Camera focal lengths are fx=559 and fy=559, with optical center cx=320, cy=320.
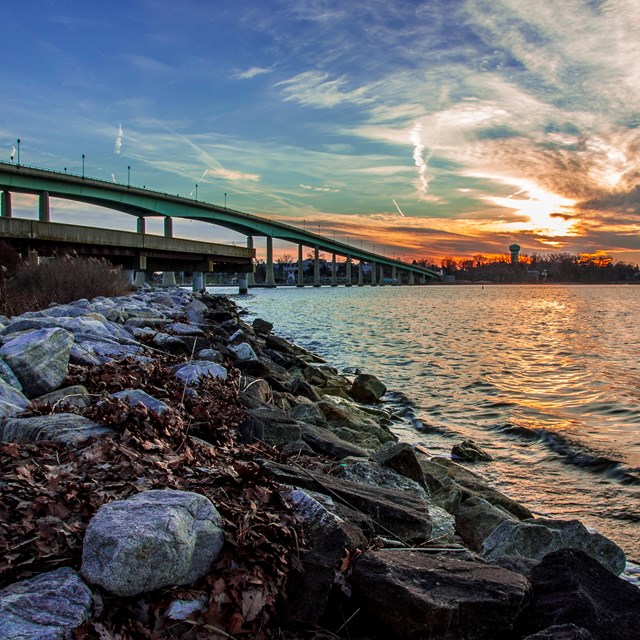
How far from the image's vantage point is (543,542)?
4.29 meters

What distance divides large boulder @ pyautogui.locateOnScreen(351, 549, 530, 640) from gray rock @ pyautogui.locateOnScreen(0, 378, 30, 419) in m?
3.09

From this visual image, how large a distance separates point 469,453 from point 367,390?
13.9 ft

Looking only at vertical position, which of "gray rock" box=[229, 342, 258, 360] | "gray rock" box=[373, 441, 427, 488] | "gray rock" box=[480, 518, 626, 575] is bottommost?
"gray rock" box=[480, 518, 626, 575]

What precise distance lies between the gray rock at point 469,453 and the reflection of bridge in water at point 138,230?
23.2 metres

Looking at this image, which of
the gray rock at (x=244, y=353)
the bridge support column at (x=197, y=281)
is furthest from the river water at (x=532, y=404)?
the bridge support column at (x=197, y=281)


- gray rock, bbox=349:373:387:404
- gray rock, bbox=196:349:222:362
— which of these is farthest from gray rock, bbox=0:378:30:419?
gray rock, bbox=349:373:387:404

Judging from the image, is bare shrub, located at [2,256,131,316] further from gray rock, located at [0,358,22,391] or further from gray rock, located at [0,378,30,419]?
gray rock, located at [0,378,30,419]

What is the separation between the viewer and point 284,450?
5121 millimetres

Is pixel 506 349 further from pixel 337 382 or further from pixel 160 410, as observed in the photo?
pixel 160 410

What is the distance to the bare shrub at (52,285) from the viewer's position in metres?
12.9

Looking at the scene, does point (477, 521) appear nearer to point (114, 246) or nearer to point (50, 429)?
point (50, 429)

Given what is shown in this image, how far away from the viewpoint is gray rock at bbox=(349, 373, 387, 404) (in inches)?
476

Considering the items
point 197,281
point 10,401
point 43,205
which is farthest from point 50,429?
point 43,205

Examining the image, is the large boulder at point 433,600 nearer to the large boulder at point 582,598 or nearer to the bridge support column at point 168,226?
the large boulder at point 582,598
